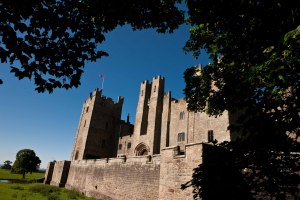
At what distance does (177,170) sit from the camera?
12.6 metres

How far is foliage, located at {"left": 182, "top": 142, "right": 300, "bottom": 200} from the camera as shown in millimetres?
5322

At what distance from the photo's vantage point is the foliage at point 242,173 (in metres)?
5.32

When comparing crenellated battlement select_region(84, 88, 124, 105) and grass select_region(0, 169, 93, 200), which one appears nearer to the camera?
grass select_region(0, 169, 93, 200)

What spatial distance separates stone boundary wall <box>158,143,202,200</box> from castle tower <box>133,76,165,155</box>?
21.7 metres

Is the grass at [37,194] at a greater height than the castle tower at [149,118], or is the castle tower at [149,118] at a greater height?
the castle tower at [149,118]

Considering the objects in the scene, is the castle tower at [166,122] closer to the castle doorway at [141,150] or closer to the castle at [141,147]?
the castle at [141,147]

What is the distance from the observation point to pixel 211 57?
1047 cm

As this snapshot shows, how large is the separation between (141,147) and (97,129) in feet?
44.0

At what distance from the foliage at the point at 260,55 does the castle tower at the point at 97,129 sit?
1500 inches

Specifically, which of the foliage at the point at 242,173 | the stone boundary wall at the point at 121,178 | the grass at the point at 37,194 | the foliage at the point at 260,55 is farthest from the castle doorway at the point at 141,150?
the foliage at the point at 242,173

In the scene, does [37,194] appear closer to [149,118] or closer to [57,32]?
[149,118]

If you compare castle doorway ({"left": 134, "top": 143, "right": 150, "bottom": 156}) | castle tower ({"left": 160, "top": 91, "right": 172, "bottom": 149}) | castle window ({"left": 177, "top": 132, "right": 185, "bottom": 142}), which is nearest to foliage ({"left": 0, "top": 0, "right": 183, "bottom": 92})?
castle window ({"left": 177, "top": 132, "right": 185, "bottom": 142})

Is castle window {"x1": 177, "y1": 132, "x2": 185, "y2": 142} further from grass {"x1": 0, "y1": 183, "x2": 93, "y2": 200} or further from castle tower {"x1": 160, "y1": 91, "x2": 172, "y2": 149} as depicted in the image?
grass {"x1": 0, "y1": 183, "x2": 93, "y2": 200}

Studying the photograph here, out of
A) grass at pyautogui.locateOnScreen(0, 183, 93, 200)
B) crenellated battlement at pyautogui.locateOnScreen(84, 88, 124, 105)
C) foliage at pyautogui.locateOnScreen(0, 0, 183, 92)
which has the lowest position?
grass at pyautogui.locateOnScreen(0, 183, 93, 200)
